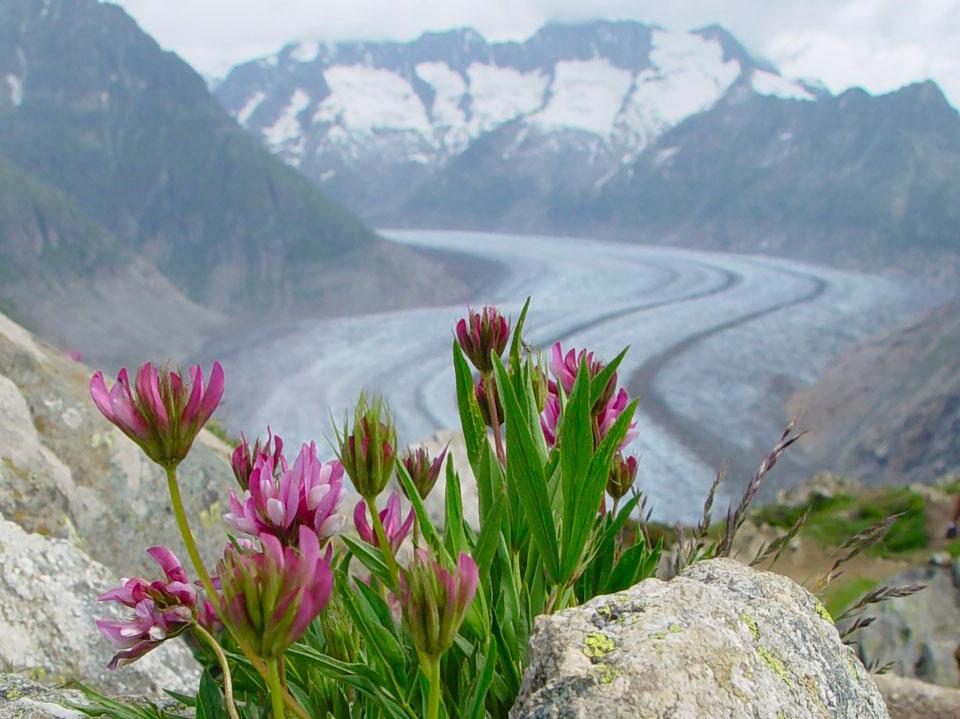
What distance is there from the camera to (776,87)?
164250 mm

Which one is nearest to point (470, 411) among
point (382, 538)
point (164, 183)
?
point (382, 538)

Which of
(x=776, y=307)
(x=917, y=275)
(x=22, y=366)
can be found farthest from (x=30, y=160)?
(x=22, y=366)

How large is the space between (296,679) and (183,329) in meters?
80.8

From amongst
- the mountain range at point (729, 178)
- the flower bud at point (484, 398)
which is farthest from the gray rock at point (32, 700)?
the mountain range at point (729, 178)

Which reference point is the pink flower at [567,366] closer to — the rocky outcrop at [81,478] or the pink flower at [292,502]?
the pink flower at [292,502]

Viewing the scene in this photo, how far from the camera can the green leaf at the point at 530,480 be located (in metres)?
1.53

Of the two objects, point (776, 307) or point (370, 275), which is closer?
point (776, 307)

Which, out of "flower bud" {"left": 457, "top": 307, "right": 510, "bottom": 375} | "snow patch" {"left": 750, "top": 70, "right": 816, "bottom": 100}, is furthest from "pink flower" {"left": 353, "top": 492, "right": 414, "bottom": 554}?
"snow patch" {"left": 750, "top": 70, "right": 816, "bottom": 100}

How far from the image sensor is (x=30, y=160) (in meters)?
104

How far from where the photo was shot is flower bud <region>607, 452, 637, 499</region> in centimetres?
187

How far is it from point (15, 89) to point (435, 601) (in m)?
129

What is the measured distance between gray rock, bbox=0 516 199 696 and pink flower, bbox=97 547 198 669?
1229mm

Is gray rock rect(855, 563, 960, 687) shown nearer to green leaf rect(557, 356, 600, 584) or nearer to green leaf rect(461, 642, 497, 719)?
green leaf rect(557, 356, 600, 584)

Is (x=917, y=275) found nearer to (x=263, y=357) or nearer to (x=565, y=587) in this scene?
(x=263, y=357)
